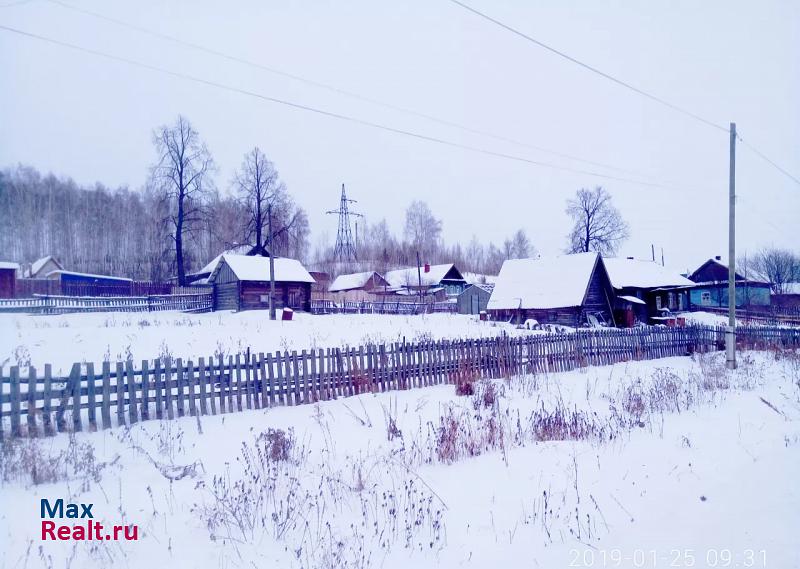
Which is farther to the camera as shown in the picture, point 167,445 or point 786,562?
point 167,445

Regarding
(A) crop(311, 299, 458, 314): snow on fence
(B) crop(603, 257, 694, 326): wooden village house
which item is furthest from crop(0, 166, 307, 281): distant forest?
(B) crop(603, 257, 694, 326): wooden village house

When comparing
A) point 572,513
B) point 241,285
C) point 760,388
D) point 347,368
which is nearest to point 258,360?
point 347,368

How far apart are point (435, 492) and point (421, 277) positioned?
6233 centimetres

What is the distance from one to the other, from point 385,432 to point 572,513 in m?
3.70

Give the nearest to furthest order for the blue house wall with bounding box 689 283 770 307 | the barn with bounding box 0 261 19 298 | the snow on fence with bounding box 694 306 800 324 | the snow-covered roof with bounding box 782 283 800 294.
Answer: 1. the barn with bounding box 0 261 19 298
2. the snow on fence with bounding box 694 306 800 324
3. the blue house wall with bounding box 689 283 770 307
4. the snow-covered roof with bounding box 782 283 800 294

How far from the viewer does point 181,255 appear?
38438 millimetres

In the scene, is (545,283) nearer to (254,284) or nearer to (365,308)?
(365,308)

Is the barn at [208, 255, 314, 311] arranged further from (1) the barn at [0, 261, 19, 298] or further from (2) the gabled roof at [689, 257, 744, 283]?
(2) the gabled roof at [689, 257, 744, 283]

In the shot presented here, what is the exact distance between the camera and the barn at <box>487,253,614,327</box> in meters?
29.0

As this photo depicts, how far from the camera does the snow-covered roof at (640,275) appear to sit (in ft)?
131

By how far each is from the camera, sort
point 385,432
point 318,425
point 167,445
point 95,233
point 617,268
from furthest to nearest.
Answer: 1. point 617,268
2. point 95,233
3. point 318,425
4. point 385,432
5. point 167,445

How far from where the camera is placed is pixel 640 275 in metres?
41.3

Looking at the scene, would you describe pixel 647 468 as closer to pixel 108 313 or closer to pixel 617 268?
pixel 108 313

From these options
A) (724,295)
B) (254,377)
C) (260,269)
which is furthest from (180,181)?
(724,295)
